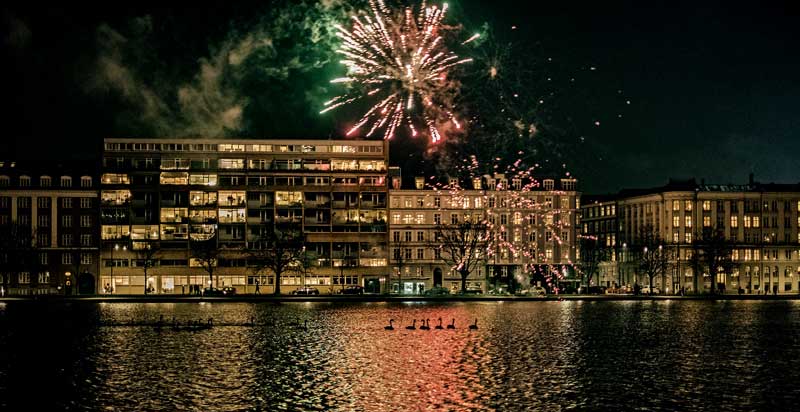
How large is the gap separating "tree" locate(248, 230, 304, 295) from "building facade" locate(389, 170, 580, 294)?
20.4 m

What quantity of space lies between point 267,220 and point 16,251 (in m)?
41.7

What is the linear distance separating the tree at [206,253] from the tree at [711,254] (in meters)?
85.9

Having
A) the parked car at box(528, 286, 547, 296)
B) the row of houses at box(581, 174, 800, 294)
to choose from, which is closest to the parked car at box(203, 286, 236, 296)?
the parked car at box(528, 286, 547, 296)

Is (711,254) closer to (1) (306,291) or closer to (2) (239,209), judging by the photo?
(1) (306,291)

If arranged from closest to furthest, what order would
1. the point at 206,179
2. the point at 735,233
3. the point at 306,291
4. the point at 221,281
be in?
the point at 306,291 → the point at 221,281 → the point at 206,179 → the point at 735,233

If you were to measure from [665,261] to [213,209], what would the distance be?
82232 mm

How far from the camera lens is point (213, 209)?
575 ft

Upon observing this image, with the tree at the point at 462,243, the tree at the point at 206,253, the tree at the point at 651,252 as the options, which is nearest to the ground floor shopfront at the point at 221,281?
the tree at the point at 206,253

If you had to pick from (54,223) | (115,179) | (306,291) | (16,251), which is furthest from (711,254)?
(16,251)

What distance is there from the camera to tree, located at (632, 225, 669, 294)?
7008 inches

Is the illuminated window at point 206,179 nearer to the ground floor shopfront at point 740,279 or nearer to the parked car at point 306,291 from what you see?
the parked car at point 306,291

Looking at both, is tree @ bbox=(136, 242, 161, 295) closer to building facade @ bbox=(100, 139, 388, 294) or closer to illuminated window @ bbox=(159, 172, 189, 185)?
building facade @ bbox=(100, 139, 388, 294)

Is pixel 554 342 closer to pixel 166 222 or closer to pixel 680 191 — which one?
pixel 166 222

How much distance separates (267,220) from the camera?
176 m
